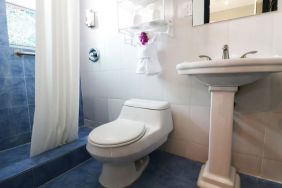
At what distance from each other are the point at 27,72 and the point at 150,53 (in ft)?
3.79

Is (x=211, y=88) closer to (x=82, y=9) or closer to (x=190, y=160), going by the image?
(x=190, y=160)

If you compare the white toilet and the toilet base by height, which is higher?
the white toilet

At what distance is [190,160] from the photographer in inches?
55.3

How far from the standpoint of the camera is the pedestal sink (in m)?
0.79

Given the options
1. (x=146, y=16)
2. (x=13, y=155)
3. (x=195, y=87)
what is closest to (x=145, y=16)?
(x=146, y=16)

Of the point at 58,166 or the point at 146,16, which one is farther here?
the point at 146,16

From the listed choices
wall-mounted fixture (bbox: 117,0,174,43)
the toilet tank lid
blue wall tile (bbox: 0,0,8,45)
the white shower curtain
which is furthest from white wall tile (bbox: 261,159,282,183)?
blue wall tile (bbox: 0,0,8,45)

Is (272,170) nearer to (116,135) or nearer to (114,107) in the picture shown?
(116,135)

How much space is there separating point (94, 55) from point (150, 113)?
3.16ft

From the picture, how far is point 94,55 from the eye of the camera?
186 centimetres

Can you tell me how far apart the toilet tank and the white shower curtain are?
497 millimetres

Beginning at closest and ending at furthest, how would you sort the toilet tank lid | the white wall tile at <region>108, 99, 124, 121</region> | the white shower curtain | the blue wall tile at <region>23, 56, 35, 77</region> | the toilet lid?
the toilet lid < the white shower curtain < the toilet tank lid < the blue wall tile at <region>23, 56, 35, 77</region> < the white wall tile at <region>108, 99, 124, 121</region>

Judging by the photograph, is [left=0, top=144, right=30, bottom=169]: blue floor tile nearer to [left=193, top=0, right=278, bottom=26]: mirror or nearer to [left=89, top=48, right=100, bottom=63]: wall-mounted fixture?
[left=89, top=48, right=100, bottom=63]: wall-mounted fixture

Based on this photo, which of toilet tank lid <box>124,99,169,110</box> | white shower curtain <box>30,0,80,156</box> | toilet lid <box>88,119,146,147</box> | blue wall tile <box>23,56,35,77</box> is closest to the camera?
toilet lid <box>88,119,146,147</box>
